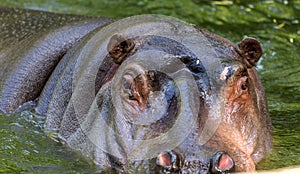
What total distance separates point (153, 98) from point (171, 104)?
14 cm

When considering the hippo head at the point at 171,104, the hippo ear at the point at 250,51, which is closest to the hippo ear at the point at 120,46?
the hippo head at the point at 171,104

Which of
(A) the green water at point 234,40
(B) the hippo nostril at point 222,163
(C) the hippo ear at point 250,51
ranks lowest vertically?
(A) the green water at point 234,40

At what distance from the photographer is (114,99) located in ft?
16.2

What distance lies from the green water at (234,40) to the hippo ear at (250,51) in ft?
2.18

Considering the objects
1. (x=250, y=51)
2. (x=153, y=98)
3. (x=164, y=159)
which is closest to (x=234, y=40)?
(x=250, y=51)

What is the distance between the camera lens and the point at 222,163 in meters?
4.09

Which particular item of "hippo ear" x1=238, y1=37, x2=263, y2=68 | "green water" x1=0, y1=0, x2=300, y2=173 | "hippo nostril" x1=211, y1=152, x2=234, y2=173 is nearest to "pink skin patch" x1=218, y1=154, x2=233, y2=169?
"hippo nostril" x1=211, y1=152, x2=234, y2=173

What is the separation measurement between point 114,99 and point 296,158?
1407mm

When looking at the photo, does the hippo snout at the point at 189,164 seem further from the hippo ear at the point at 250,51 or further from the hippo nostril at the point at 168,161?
the hippo ear at the point at 250,51

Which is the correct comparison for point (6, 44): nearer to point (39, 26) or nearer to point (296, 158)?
point (39, 26)

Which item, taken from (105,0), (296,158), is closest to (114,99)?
(296,158)

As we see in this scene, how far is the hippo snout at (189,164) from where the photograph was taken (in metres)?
4.01

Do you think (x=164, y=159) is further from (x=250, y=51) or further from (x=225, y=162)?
(x=250, y=51)

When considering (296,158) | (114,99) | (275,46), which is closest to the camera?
(114,99)
